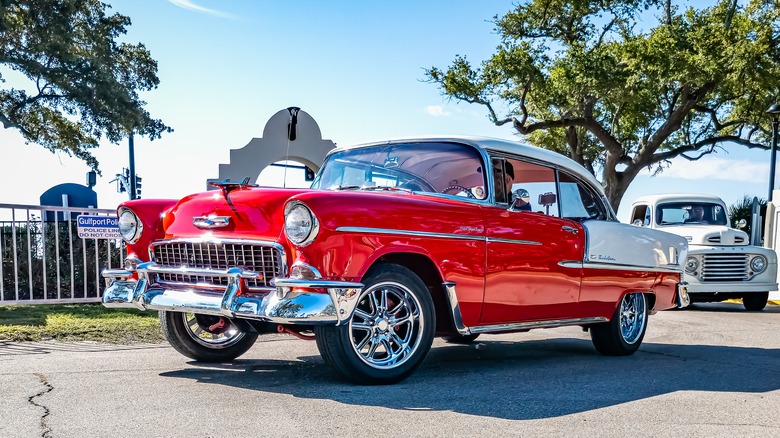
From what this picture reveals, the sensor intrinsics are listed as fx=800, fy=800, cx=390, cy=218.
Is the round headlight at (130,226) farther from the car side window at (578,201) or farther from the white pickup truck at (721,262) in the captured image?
the white pickup truck at (721,262)

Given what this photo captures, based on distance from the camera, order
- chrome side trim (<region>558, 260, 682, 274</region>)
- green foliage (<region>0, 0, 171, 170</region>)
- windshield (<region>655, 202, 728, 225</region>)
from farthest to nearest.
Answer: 1. green foliage (<region>0, 0, 171, 170</region>)
2. windshield (<region>655, 202, 728, 225</region>)
3. chrome side trim (<region>558, 260, 682, 274</region>)

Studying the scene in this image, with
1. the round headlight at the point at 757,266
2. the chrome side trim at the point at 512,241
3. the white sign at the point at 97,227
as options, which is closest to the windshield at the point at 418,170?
the chrome side trim at the point at 512,241

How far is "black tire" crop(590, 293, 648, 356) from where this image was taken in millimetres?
7328

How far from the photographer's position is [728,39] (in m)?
22.3

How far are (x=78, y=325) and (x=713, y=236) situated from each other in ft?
32.6

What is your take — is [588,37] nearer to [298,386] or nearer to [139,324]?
[139,324]

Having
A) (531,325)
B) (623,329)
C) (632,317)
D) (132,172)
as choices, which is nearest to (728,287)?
(632,317)

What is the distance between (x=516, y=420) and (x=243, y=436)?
4.82 ft

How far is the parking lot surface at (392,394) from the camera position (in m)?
4.12

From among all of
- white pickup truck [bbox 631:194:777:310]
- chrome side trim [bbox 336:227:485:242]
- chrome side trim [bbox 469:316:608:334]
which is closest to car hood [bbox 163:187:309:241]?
chrome side trim [bbox 336:227:485:242]

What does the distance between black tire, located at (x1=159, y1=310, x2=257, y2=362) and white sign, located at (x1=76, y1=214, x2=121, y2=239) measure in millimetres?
4877

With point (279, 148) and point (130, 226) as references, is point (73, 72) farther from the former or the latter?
point (130, 226)

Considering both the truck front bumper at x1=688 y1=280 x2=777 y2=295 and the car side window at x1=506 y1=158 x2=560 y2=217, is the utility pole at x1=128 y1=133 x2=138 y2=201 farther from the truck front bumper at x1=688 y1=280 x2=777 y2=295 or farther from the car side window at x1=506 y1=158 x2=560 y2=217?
the car side window at x1=506 y1=158 x2=560 y2=217

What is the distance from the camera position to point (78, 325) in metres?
8.33
